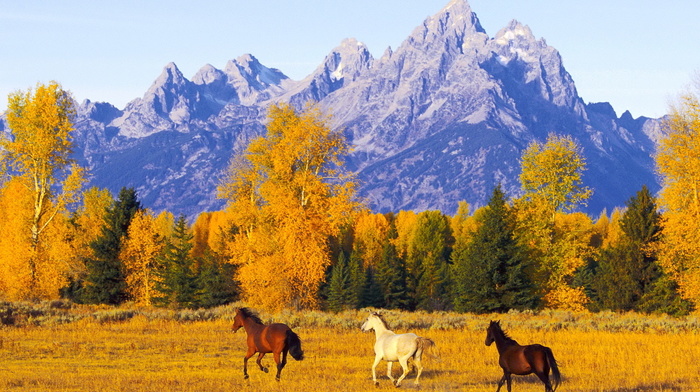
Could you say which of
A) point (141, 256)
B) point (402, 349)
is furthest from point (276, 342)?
point (141, 256)

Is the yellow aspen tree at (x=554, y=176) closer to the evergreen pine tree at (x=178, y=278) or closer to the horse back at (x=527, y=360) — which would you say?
the evergreen pine tree at (x=178, y=278)

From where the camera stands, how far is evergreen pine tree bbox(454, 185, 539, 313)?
168 feet

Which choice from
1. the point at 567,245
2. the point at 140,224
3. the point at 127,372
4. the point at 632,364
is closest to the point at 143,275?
the point at 140,224

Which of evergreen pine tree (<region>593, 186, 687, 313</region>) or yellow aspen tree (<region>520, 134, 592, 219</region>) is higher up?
yellow aspen tree (<region>520, 134, 592, 219</region>)

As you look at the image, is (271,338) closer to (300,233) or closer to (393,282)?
(300,233)

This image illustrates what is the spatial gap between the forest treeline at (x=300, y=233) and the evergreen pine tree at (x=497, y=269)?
107 millimetres

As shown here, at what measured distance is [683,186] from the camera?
4472 cm

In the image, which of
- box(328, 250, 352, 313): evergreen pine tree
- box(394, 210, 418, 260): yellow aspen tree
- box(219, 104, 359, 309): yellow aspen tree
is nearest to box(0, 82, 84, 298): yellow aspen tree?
box(219, 104, 359, 309): yellow aspen tree

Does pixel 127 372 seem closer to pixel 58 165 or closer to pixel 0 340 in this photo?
pixel 0 340

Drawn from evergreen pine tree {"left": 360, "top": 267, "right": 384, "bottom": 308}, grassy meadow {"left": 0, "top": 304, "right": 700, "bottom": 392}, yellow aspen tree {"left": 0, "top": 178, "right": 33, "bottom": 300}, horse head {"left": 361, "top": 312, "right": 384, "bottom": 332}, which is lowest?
grassy meadow {"left": 0, "top": 304, "right": 700, "bottom": 392}

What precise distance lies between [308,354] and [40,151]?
97.5ft

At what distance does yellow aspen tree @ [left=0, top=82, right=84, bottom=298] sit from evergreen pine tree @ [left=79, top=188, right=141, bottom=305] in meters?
12.0

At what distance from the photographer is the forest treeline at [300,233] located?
4531cm

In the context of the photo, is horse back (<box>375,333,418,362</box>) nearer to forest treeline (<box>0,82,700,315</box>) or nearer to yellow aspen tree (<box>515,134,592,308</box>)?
forest treeline (<box>0,82,700,315</box>)
